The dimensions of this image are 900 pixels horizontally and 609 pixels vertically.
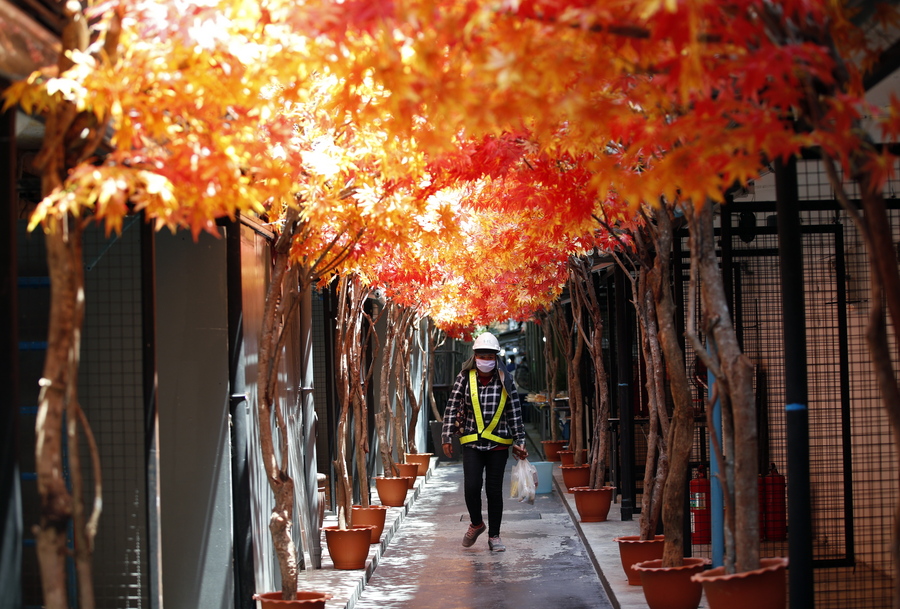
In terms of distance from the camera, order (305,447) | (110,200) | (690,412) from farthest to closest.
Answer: (305,447)
(690,412)
(110,200)

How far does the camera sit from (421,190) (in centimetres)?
668

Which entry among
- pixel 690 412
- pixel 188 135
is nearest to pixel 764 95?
pixel 188 135

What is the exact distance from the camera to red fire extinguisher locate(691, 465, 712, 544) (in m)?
8.94

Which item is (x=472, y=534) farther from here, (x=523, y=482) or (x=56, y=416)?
(x=56, y=416)

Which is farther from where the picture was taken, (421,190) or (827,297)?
(827,297)

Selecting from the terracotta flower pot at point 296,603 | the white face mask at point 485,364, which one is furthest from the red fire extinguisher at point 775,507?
the terracotta flower pot at point 296,603

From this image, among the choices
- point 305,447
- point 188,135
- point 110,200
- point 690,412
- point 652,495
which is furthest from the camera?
point 305,447

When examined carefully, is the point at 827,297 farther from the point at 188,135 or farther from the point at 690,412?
the point at 188,135

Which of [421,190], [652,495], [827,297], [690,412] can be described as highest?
[421,190]

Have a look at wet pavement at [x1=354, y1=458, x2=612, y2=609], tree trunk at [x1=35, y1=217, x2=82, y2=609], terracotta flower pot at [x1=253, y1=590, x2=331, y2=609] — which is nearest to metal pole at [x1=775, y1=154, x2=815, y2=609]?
terracotta flower pot at [x1=253, y1=590, x2=331, y2=609]

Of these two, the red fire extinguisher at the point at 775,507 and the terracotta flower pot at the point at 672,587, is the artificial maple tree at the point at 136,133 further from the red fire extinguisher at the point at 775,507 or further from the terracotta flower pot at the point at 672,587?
the red fire extinguisher at the point at 775,507

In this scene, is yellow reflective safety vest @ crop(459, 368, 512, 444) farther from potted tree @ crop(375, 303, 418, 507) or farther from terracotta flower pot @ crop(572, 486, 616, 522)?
potted tree @ crop(375, 303, 418, 507)

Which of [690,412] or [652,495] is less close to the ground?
[690,412]

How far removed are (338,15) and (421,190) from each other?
3.18 m
